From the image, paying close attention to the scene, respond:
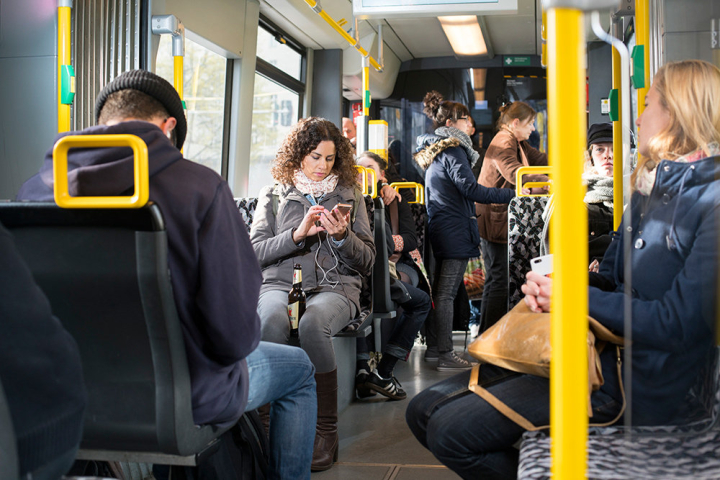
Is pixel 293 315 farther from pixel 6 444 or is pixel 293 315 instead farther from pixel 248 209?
pixel 6 444

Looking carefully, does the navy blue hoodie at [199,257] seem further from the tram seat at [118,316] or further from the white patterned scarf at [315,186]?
the white patterned scarf at [315,186]

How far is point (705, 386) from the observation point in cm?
136

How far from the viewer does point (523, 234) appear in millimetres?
3504

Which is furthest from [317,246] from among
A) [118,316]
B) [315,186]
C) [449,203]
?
[449,203]

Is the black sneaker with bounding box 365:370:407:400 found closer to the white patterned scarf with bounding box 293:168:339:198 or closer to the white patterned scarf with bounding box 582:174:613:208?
the white patterned scarf with bounding box 293:168:339:198

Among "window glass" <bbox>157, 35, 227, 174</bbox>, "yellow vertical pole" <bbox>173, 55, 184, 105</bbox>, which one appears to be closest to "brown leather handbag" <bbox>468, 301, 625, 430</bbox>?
"yellow vertical pole" <bbox>173, 55, 184, 105</bbox>

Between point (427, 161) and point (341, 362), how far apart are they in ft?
5.76

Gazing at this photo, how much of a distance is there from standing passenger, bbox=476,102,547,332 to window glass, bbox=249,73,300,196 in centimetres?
253

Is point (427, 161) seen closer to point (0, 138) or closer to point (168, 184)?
point (0, 138)

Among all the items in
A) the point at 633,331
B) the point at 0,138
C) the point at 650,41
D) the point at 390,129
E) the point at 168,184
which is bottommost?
the point at 633,331

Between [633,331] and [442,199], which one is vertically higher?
[442,199]

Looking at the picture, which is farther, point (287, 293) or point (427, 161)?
point (427, 161)

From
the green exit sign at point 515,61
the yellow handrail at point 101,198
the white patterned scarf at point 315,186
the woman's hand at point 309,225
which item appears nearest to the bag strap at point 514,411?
the yellow handrail at point 101,198

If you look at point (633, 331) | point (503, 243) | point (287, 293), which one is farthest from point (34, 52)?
point (503, 243)
